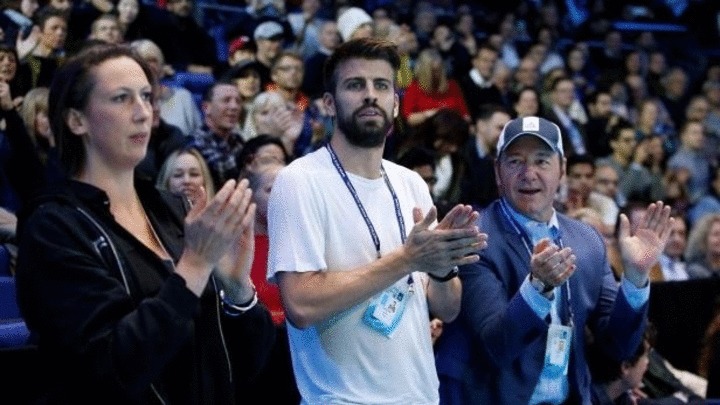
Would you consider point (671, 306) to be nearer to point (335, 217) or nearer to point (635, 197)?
point (635, 197)

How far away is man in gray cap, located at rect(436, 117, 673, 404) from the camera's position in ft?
12.5

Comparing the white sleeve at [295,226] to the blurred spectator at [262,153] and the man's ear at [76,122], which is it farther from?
the blurred spectator at [262,153]

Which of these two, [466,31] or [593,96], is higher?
[466,31]

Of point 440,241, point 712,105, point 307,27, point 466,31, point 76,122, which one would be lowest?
point 712,105

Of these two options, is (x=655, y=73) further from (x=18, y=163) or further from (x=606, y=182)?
(x=18, y=163)

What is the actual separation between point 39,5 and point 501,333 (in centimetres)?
656

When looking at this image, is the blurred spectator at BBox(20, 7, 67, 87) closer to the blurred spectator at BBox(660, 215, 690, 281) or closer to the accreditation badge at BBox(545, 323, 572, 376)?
the blurred spectator at BBox(660, 215, 690, 281)

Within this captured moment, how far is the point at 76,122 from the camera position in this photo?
270 cm

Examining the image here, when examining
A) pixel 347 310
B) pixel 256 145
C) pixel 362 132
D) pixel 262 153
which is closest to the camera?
pixel 347 310

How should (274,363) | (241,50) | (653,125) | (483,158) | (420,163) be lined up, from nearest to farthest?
(274,363) < (420,163) < (483,158) < (241,50) < (653,125)

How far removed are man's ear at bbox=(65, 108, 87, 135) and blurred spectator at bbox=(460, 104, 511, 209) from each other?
15.9ft

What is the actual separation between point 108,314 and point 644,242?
2074 millimetres

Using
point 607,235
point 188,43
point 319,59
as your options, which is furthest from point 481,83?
point 607,235

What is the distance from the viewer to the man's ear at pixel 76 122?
2695mm
